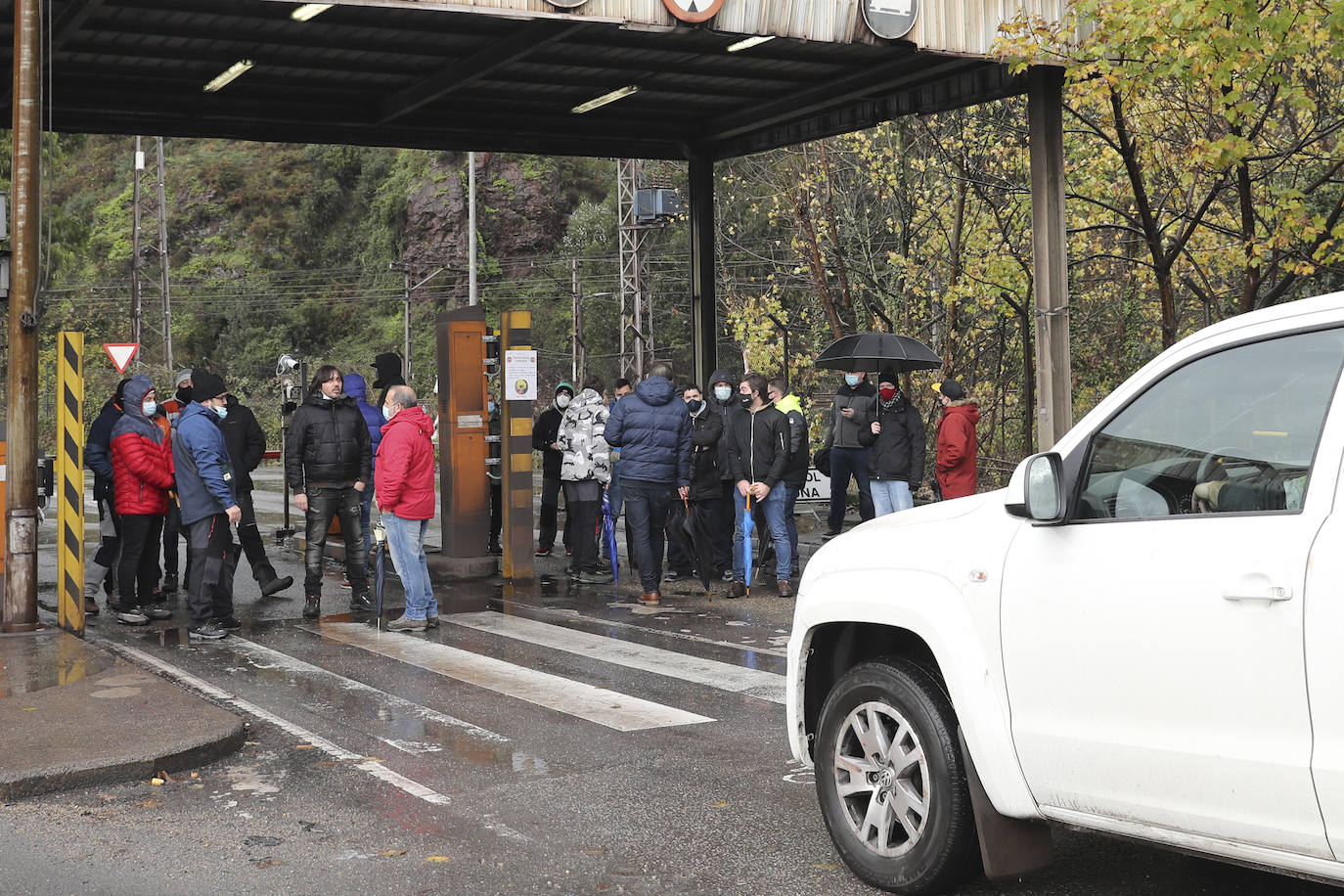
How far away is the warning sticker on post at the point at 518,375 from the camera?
14.0 metres

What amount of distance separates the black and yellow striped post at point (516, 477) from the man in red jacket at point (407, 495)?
289cm

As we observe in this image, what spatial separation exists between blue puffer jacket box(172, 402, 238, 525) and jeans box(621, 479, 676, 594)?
3.53 meters

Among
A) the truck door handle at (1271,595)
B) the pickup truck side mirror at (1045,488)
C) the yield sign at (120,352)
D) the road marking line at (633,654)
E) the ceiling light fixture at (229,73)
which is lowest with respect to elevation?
the road marking line at (633,654)

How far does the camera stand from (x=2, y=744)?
691 centimetres

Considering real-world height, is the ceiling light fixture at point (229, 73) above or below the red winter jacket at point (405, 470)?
above

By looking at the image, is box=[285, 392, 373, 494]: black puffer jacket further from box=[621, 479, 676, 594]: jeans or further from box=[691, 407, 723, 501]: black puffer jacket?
box=[691, 407, 723, 501]: black puffer jacket

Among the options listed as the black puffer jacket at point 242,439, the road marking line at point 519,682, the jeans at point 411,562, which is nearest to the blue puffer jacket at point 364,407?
the black puffer jacket at point 242,439

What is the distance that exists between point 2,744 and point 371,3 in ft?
22.9

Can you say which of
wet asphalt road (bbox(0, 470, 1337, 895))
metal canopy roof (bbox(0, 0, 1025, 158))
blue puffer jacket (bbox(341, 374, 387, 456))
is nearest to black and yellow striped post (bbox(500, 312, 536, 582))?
blue puffer jacket (bbox(341, 374, 387, 456))

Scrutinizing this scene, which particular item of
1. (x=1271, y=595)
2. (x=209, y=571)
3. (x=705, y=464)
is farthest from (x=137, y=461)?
(x=1271, y=595)

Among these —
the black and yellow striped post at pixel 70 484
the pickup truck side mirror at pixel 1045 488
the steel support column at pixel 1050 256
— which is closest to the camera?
the pickup truck side mirror at pixel 1045 488

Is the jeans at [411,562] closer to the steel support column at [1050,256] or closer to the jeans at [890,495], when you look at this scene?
the jeans at [890,495]

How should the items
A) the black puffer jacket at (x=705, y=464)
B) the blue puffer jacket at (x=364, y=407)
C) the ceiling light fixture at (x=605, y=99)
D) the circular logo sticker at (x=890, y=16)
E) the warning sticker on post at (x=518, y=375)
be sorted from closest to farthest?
1. the black puffer jacket at (x=705, y=464)
2. the circular logo sticker at (x=890, y=16)
3. the warning sticker on post at (x=518, y=375)
4. the blue puffer jacket at (x=364, y=407)
5. the ceiling light fixture at (x=605, y=99)

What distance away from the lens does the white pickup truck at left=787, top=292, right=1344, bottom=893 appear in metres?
3.66
